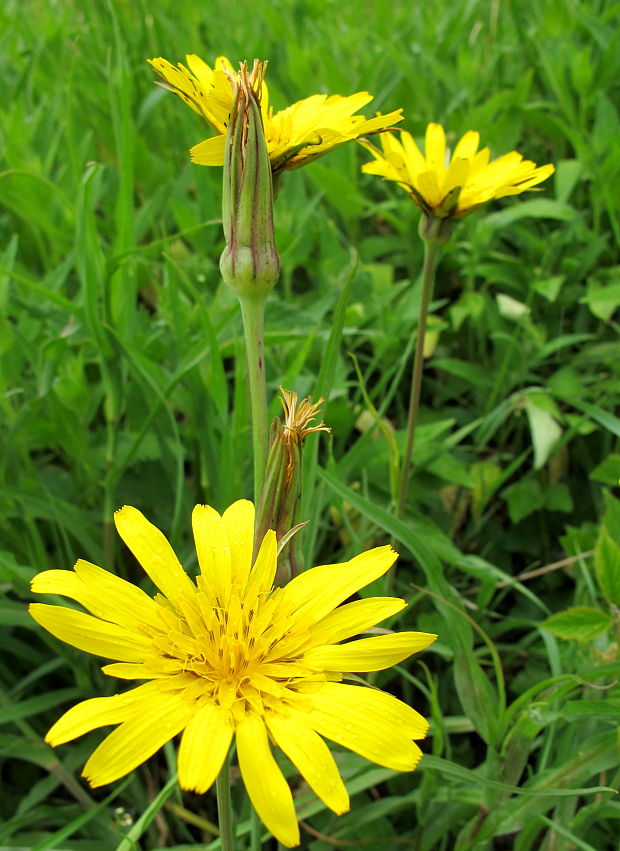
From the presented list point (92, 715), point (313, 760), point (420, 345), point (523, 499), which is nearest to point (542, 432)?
point (523, 499)

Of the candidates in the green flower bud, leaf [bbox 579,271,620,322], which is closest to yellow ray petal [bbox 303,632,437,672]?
the green flower bud

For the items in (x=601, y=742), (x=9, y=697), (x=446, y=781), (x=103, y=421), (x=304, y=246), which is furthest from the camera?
(x=304, y=246)

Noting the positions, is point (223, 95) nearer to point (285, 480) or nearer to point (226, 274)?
point (226, 274)

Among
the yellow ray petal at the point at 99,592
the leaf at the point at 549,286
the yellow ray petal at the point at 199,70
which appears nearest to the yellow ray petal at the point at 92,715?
the yellow ray petal at the point at 99,592

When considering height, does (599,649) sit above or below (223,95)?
below

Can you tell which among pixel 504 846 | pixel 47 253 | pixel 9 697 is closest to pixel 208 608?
pixel 9 697

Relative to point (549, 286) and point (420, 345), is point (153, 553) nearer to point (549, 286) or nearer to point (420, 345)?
point (420, 345)

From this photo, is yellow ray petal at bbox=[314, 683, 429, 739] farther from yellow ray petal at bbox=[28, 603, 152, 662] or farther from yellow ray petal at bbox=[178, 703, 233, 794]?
yellow ray petal at bbox=[28, 603, 152, 662]

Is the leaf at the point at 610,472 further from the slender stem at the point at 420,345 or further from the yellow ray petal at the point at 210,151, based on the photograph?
the yellow ray petal at the point at 210,151
